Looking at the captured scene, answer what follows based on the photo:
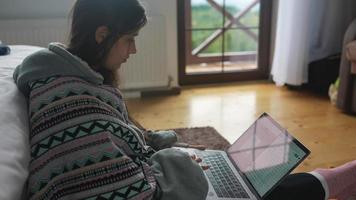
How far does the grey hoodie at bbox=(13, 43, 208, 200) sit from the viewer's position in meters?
0.77

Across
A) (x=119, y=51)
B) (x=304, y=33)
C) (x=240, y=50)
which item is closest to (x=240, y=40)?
(x=240, y=50)

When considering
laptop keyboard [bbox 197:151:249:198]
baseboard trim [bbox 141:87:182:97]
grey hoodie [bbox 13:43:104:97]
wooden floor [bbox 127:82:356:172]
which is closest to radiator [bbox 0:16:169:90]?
baseboard trim [bbox 141:87:182:97]

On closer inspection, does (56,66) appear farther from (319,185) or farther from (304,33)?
(304,33)

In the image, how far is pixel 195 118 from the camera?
262cm

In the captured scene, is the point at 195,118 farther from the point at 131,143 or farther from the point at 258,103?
the point at 131,143

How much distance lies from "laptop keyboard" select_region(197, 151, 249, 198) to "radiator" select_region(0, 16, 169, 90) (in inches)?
66.7

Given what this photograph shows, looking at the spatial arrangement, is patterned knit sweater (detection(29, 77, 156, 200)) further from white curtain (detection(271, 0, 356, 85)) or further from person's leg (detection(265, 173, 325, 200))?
white curtain (detection(271, 0, 356, 85))

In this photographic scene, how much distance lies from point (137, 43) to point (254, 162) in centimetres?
200

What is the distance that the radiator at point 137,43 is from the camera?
2676 millimetres

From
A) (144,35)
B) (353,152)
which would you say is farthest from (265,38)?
(353,152)

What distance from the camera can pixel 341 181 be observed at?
3.77 ft

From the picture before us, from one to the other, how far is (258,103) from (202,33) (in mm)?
851

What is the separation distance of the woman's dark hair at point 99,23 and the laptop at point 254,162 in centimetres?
43

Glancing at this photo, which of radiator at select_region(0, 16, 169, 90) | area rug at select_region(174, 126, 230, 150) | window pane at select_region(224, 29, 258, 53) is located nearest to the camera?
area rug at select_region(174, 126, 230, 150)
